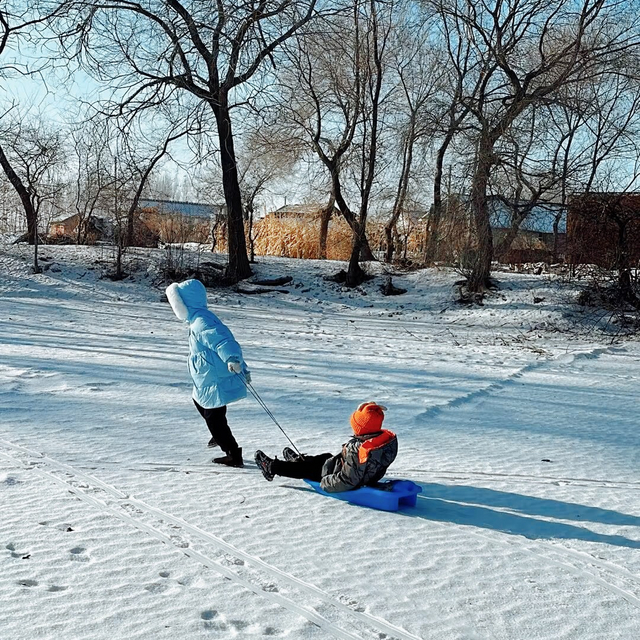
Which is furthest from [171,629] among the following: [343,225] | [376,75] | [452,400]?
[343,225]

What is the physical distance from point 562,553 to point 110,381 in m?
7.31

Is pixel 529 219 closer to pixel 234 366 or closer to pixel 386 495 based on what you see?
pixel 234 366

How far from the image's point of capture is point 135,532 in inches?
195

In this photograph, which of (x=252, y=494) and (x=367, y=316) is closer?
(x=252, y=494)

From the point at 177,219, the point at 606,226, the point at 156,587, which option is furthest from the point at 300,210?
the point at 156,587

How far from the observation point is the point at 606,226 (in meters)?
20.0

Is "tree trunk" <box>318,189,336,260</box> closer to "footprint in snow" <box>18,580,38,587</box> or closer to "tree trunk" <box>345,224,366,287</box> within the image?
"tree trunk" <box>345,224,366,287</box>

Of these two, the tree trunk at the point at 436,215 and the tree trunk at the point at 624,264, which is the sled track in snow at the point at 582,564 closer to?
the tree trunk at the point at 624,264

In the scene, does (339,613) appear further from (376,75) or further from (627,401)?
(376,75)

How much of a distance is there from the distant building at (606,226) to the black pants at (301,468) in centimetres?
1564

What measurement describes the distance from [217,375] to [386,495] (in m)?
1.96

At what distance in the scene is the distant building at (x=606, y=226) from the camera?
63.7ft

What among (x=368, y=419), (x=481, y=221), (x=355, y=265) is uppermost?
(x=481, y=221)

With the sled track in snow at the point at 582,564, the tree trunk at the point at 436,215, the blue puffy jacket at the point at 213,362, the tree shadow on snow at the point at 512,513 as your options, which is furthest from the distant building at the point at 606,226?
the sled track in snow at the point at 582,564
